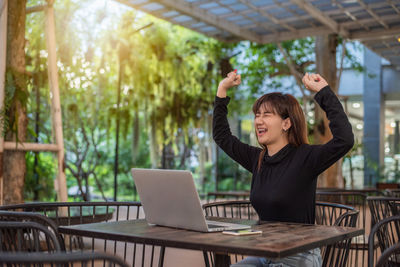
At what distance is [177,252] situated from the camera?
17.5 feet

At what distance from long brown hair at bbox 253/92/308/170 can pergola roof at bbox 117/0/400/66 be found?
4.68m

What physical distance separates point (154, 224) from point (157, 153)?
864cm

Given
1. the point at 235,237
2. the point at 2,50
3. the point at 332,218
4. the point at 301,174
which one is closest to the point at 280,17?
the point at 2,50

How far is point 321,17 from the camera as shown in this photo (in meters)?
7.49

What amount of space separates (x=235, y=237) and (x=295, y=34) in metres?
7.20

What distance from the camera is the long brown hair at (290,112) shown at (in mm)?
2451

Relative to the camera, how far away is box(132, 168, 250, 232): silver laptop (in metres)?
1.81

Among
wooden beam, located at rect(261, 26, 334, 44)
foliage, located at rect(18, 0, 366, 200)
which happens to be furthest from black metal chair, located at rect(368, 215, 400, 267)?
wooden beam, located at rect(261, 26, 334, 44)

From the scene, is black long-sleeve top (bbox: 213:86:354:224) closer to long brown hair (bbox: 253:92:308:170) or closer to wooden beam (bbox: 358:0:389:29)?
long brown hair (bbox: 253:92:308:170)

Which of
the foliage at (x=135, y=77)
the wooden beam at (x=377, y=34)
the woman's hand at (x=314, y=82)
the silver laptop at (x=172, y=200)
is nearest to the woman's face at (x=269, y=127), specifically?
the woman's hand at (x=314, y=82)

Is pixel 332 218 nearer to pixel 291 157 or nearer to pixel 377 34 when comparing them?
pixel 291 157

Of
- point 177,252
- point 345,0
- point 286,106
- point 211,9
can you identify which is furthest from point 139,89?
point 286,106

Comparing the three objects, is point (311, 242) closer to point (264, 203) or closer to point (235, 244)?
point (235, 244)

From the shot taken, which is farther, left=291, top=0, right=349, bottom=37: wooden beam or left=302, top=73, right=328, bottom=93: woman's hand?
left=291, top=0, right=349, bottom=37: wooden beam
